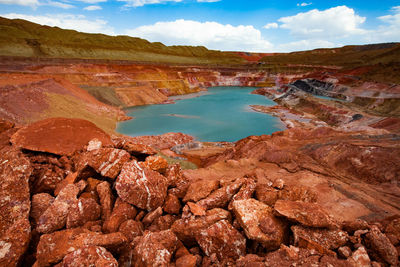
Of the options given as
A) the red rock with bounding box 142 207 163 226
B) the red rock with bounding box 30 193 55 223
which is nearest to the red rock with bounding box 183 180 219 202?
the red rock with bounding box 142 207 163 226

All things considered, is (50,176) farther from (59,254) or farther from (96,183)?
(59,254)

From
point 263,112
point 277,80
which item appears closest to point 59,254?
point 263,112

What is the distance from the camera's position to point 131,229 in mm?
5461

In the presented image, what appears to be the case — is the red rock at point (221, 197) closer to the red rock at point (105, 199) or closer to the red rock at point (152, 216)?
the red rock at point (152, 216)

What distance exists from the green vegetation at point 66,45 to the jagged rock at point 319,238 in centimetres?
9933

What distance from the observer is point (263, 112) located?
44250mm

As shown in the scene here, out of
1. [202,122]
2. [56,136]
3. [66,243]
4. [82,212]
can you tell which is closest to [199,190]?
[82,212]

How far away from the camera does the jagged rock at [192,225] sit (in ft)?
17.4

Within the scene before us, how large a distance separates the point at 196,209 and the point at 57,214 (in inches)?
145

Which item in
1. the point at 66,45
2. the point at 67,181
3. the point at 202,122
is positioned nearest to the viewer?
the point at 67,181

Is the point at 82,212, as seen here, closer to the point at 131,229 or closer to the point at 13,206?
the point at 131,229

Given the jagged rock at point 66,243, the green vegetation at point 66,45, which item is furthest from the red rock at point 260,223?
the green vegetation at point 66,45

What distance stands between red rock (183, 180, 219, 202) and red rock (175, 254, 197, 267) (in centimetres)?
194

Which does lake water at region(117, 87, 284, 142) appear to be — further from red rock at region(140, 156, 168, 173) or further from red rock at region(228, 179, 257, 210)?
red rock at region(228, 179, 257, 210)
